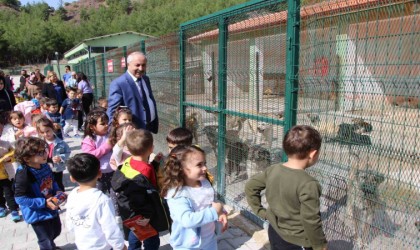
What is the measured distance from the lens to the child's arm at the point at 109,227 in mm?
2545

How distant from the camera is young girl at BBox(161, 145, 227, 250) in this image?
2.42 meters

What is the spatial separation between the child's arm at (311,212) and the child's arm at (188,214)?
62 centimetres

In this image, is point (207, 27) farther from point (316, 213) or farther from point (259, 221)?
point (316, 213)

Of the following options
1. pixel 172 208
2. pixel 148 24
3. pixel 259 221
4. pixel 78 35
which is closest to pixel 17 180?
pixel 172 208

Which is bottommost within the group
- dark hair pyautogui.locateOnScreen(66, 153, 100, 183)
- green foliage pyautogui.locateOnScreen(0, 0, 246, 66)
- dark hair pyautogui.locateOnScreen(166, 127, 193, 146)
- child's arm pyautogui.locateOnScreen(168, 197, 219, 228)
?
child's arm pyautogui.locateOnScreen(168, 197, 219, 228)

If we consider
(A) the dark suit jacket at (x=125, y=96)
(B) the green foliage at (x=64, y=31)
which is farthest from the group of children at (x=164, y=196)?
(B) the green foliage at (x=64, y=31)

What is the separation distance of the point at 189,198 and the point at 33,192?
170cm

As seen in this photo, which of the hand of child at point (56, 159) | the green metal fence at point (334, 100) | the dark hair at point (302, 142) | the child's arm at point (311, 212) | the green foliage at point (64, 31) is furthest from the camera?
the green foliage at point (64, 31)

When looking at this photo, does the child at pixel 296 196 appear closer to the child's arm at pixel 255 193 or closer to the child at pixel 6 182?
the child's arm at pixel 255 193

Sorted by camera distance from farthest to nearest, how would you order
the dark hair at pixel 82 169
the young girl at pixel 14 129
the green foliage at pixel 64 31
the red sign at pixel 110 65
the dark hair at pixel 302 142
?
1. the green foliage at pixel 64 31
2. the red sign at pixel 110 65
3. the young girl at pixel 14 129
4. the dark hair at pixel 82 169
5. the dark hair at pixel 302 142

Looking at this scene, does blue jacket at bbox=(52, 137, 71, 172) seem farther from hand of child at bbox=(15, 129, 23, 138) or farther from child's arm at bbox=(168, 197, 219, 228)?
child's arm at bbox=(168, 197, 219, 228)

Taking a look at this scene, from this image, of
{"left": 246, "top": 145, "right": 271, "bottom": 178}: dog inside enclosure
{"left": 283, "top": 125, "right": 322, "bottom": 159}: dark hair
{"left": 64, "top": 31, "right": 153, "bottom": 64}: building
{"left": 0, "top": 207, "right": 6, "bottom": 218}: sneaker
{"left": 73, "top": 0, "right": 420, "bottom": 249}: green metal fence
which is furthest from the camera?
{"left": 64, "top": 31, "right": 153, "bottom": 64}: building

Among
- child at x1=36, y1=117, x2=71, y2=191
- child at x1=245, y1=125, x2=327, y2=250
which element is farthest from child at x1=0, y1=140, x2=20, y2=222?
child at x1=245, y1=125, x2=327, y2=250

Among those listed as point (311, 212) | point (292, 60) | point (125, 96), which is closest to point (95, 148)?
point (125, 96)
